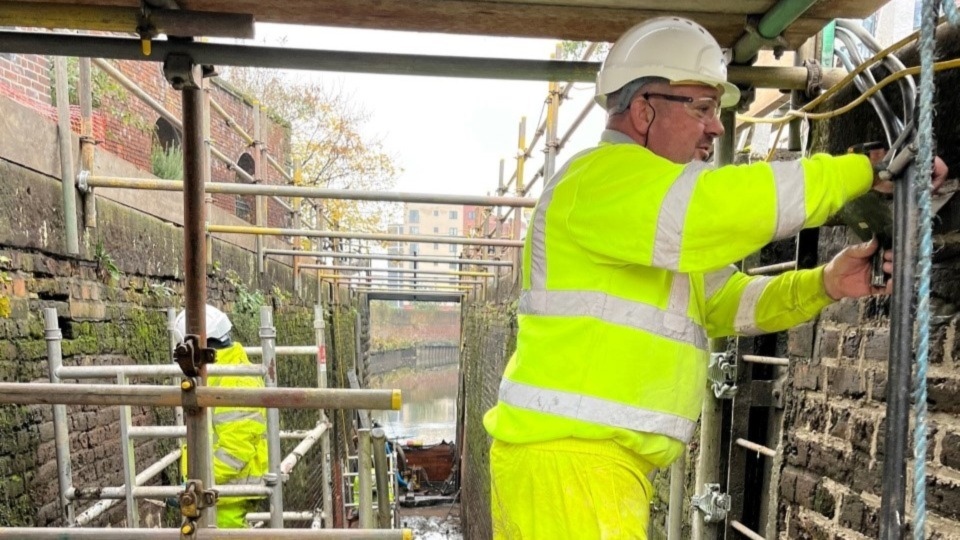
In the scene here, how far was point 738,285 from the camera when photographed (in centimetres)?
204

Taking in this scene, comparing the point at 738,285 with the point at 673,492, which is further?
the point at 673,492

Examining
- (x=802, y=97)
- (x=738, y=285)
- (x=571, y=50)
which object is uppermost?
(x=571, y=50)

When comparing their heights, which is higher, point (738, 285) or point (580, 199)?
point (580, 199)

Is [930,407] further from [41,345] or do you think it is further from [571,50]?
[571,50]

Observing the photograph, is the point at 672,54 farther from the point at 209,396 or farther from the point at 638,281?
the point at 209,396

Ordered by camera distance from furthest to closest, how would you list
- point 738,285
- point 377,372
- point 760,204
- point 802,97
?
point 377,372
point 802,97
point 738,285
point 760,204

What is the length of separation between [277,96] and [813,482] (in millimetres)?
22952

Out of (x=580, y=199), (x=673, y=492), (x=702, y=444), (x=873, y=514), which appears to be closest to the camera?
(x=580, y=199)

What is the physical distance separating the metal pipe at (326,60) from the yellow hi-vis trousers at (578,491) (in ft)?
4.04

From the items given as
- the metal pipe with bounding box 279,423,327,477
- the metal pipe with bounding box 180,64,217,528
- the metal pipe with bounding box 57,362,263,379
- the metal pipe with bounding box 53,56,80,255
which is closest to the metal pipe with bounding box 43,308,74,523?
the metal pipe with bounding box 57,362,263,379

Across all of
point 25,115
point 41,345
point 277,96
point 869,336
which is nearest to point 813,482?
point 869,336

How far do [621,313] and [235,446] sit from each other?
129 inches

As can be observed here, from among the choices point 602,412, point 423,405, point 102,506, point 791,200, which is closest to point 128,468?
point 102,506

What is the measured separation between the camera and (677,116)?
1764 mm
